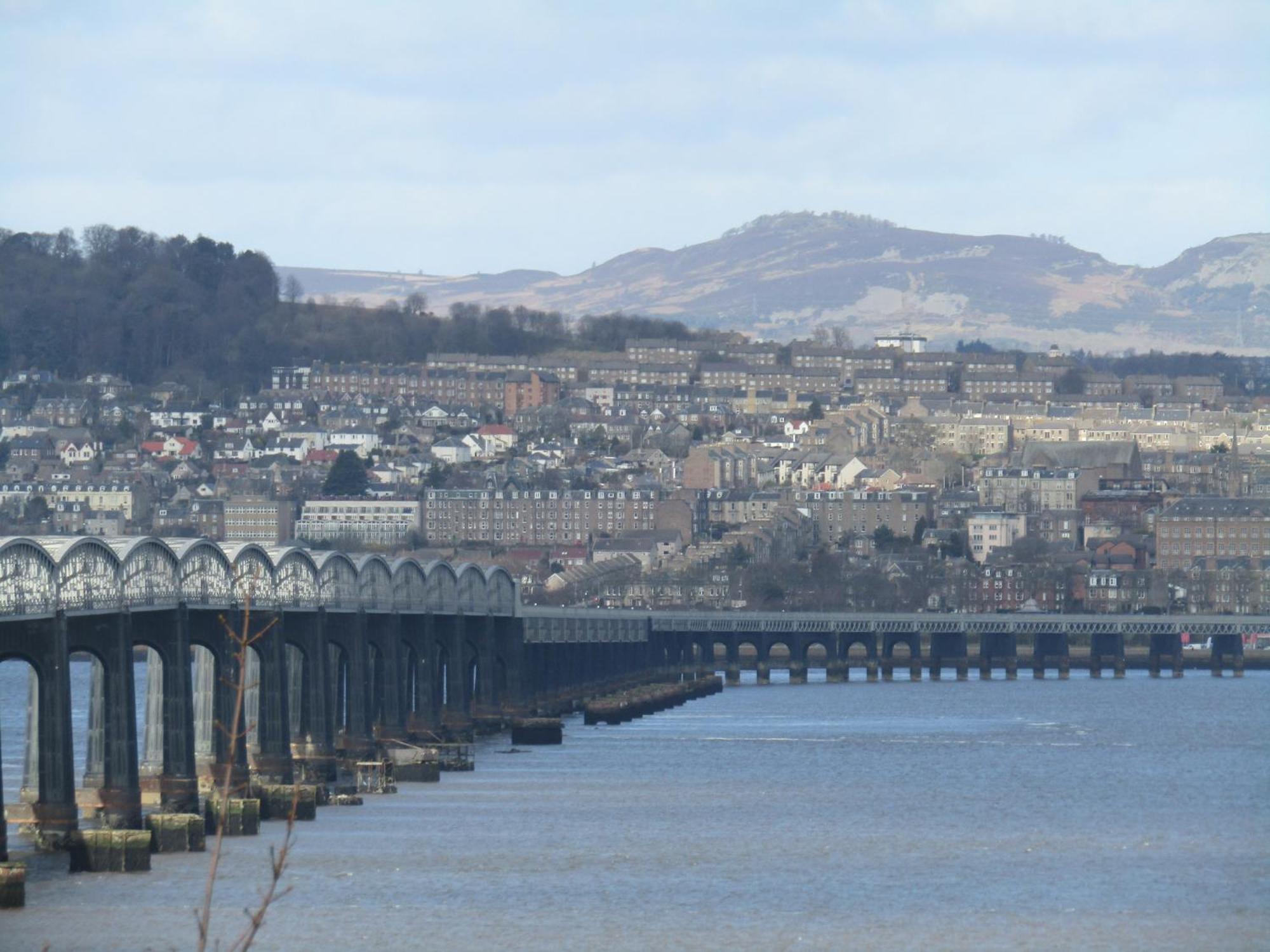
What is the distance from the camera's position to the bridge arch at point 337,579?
237 feet

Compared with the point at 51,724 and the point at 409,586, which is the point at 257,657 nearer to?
the point at 51,724

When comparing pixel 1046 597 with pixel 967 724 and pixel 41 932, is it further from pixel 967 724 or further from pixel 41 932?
pixel 41 932

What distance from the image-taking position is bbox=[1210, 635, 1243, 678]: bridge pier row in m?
147

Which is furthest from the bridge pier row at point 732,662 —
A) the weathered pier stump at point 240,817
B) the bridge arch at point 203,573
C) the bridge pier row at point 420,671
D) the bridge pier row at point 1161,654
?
the weathered pier stump at point 240,817

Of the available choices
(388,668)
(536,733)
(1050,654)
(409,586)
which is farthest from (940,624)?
(388,668)

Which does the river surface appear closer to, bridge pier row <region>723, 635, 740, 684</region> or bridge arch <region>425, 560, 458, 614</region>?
bridge arch <region>425, 560, 458, 614</region>

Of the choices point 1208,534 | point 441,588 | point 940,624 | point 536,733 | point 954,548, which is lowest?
point 954,548

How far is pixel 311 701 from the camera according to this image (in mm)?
69062

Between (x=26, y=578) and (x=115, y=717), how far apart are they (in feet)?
13.1

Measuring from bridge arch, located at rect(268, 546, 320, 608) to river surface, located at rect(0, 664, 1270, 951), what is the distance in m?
5.02

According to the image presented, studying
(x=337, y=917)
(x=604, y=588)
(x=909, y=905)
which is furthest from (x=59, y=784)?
(x=604, y=588)

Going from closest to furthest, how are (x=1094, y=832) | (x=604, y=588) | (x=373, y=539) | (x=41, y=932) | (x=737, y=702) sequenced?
(x=41, y=932) < (x=1094, y=832) < (x=737, y=702) < (x=604, y=588) < (x=373, y=539)

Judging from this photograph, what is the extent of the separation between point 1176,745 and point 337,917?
155 feet

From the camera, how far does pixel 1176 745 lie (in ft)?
292
